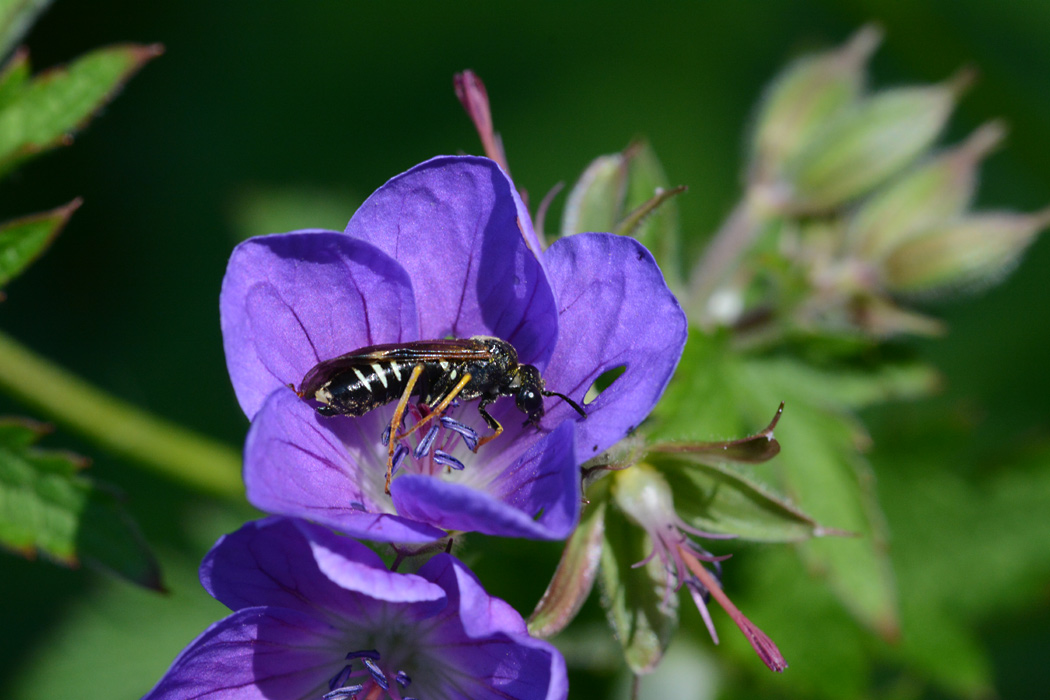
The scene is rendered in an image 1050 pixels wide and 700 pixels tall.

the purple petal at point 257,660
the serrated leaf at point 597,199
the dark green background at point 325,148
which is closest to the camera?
the purple petal at point 257,660

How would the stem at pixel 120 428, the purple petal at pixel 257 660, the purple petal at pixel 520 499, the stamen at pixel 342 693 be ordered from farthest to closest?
1. the stem at pixel 120 428
2. the stamen at pixel 342 693
3. the purple petal at pixel 257 660
4. the purple petal at pixel 520 499

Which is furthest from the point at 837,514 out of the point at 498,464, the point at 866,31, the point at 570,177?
the point at 570,177

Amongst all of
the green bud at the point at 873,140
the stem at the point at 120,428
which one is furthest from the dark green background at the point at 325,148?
the green bud at the point at 873,140

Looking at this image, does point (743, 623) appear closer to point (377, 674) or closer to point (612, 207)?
point (377, 674)

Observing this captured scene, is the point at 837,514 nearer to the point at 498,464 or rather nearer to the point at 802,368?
the point at 802,368

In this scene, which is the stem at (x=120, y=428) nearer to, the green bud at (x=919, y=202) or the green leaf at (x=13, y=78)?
the green leaf at (x=13, y=78)

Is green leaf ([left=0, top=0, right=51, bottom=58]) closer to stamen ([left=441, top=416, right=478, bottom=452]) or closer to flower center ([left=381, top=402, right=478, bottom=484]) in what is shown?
flower center ([left=381, top=402, right=478, bottom=484])
